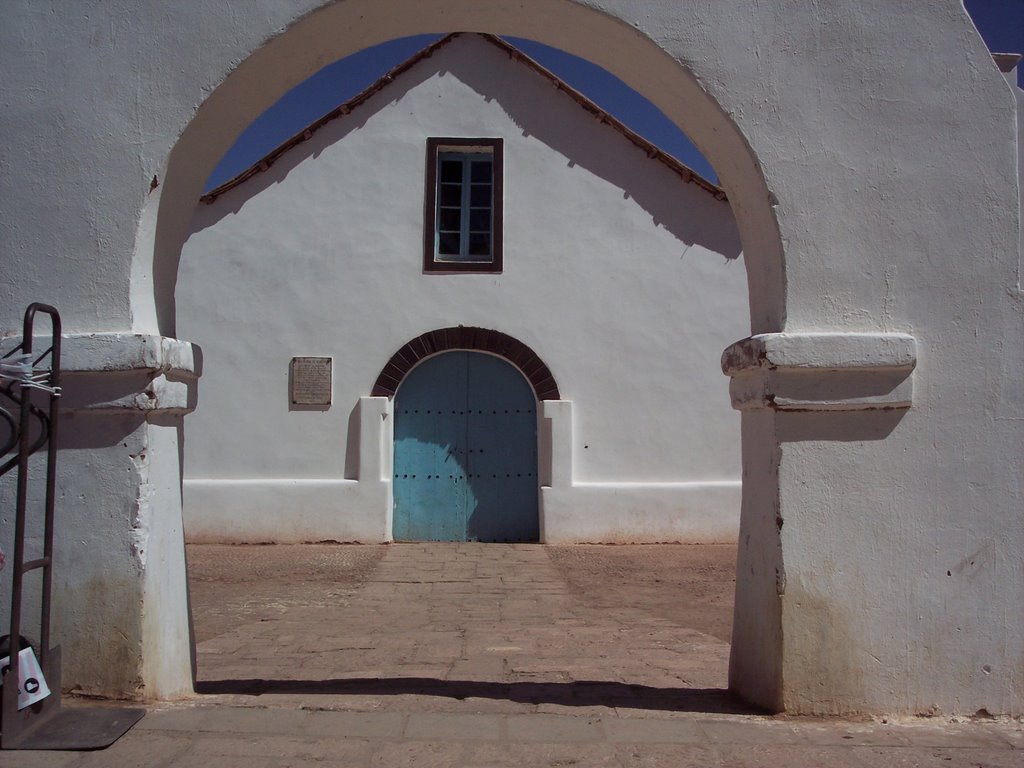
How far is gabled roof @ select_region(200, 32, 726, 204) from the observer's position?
31.6 ft

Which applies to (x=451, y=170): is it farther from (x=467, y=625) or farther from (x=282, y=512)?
(x=467, y=625)

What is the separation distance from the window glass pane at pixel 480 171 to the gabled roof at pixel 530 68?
46.3 inches

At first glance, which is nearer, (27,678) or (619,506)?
(27,678)

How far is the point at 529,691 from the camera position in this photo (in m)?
3.77

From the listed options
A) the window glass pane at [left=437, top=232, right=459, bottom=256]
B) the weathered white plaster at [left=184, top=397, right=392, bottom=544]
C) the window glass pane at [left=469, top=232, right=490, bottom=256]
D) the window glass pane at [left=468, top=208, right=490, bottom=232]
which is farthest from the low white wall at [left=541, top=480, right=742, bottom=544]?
the window glass pane at [left=468, top=208, right=490, bottom=232]

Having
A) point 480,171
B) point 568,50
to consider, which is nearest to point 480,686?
point 568,50

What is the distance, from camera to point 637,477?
9.49 meters

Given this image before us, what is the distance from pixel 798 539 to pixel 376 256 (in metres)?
7.17

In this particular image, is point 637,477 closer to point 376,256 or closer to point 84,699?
point 376,256

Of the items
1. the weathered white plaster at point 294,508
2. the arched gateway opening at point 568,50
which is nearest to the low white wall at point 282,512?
the weathered white plaster at point 294,508

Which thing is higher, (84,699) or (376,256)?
(376,256)

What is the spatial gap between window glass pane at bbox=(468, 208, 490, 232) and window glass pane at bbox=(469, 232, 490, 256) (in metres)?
0.07

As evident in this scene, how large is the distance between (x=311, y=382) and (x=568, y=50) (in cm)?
632

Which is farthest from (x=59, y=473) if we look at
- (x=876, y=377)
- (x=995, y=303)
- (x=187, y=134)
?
(x=995, y=303)
